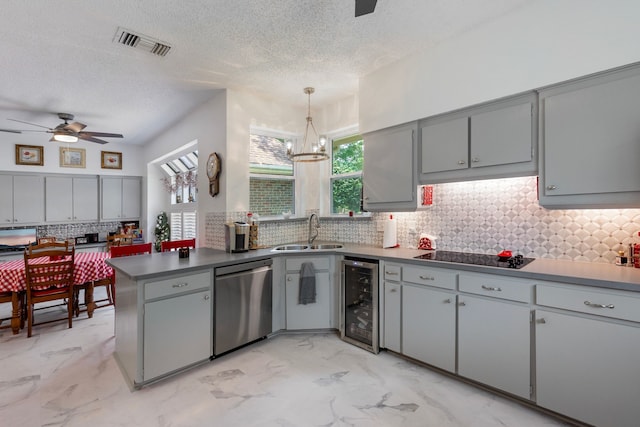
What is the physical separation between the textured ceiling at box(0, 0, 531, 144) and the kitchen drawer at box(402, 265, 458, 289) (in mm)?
1998

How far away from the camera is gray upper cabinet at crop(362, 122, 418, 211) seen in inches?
115

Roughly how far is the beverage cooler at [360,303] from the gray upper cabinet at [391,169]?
66 cm

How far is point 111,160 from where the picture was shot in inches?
250

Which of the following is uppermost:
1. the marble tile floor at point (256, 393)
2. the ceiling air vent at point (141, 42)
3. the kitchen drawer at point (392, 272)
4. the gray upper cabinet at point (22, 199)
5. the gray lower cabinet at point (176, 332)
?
the ceiling air vent at point (141, 42)

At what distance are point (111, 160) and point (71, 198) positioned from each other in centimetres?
105

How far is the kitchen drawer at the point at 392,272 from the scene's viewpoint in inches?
108

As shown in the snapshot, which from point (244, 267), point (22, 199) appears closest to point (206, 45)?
point (244, 267)

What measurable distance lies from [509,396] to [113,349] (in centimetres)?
353

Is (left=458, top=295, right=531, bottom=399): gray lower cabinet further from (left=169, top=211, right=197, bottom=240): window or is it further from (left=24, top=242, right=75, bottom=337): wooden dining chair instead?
(left=169, top=211, right=197, bottom=240): window

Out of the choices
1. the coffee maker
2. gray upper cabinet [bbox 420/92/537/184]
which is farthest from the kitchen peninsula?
gray upper cabinet [bbox 420/92/537/184]

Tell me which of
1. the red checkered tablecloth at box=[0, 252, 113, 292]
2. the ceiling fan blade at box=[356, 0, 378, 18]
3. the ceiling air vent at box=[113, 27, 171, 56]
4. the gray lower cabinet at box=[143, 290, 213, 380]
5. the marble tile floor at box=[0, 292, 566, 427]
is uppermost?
the ceiling air vent at box=[113, 27, 171, 56]

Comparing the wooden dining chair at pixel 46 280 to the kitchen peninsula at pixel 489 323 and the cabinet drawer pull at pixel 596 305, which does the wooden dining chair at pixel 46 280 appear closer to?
the kitchen peninsula at pixel 489 323

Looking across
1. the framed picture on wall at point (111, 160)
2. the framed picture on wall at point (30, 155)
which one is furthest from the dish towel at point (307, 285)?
the framed picture on wall at point (30, 155)

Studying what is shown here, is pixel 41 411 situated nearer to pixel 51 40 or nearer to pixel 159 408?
pixel 159 408
